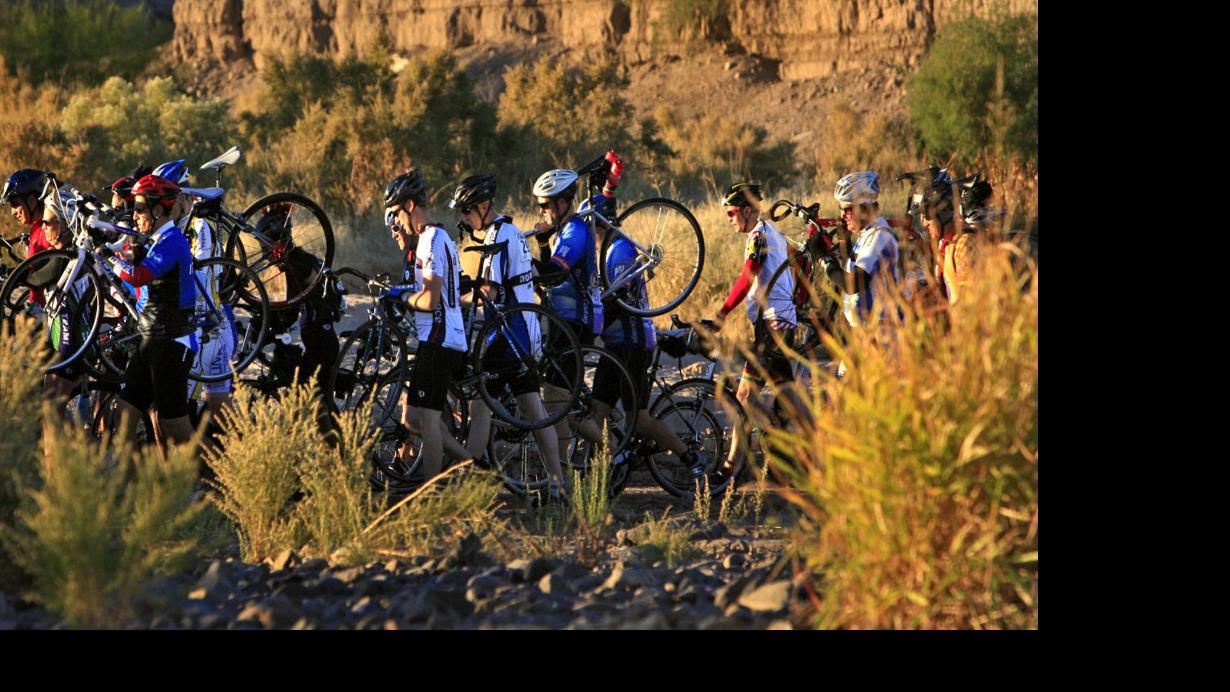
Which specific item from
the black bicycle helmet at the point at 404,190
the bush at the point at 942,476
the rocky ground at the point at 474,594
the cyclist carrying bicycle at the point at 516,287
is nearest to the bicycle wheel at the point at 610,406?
the cyclist carrying bicycle at the point at 516,287

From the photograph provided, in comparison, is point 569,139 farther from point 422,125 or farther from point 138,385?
point 138,385

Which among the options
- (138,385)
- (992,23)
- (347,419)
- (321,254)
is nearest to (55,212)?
(138,385)

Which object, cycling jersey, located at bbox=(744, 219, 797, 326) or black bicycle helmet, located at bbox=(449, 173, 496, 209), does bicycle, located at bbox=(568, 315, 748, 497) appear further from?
black bicycle helmet, located at bbox=(449, 173, 496, 209)

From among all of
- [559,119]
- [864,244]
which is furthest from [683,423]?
[559,119]

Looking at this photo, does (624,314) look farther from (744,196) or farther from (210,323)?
(210,323)

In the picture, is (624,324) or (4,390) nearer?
(4,390)

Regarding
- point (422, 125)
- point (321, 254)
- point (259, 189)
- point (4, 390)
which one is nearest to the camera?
point (4, 390)

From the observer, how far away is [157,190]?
9664 millimetres

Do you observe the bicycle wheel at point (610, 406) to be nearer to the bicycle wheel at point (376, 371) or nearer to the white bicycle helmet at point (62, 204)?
A: the bicycle wheel at point (376, 371)

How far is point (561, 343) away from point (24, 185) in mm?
3878

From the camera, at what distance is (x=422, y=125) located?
30.4 meters

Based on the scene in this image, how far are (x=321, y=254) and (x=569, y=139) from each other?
46.3 ft
